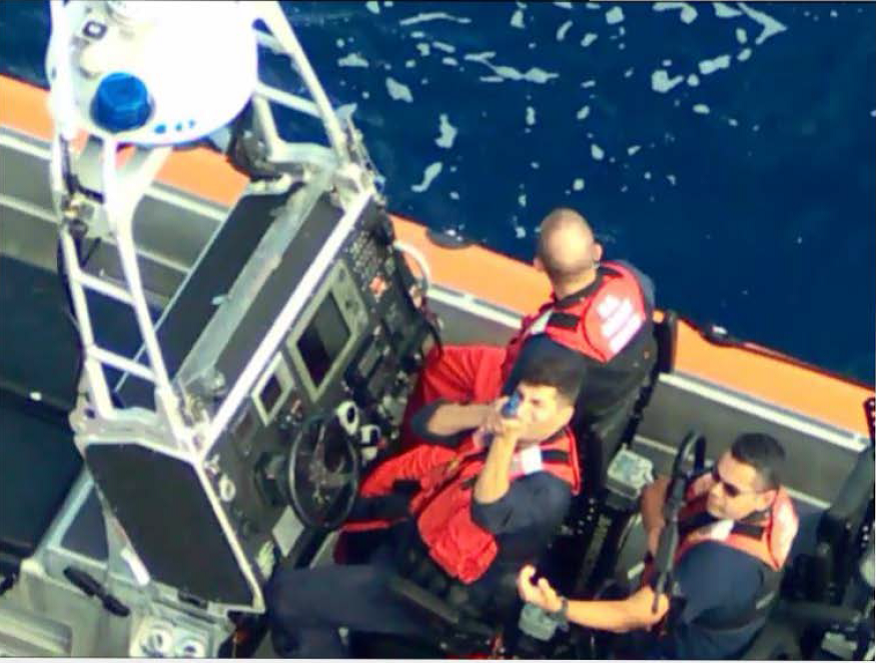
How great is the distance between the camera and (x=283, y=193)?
21.0 ft

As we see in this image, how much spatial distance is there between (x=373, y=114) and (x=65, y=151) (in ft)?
10.1

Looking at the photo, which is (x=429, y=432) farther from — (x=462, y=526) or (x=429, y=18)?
(x=429, y=18)

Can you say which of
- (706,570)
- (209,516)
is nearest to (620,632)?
(706,570)

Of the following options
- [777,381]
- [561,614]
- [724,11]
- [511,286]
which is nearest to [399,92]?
[724,11]

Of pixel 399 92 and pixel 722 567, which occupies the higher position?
pixel 722 567

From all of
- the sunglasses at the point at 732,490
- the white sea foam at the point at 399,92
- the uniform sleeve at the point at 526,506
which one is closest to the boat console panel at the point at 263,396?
the uniform sleeve at the point at 526,506

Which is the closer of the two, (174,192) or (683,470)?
(683,470)

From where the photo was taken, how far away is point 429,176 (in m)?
8.48

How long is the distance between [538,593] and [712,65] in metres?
3.23

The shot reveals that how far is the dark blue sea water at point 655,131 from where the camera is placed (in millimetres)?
8266

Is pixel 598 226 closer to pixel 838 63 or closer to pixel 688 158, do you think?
pixel 688 158

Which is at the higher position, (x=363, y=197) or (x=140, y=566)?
(x=363, y=197)

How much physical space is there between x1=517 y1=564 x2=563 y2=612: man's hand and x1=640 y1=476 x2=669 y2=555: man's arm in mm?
283

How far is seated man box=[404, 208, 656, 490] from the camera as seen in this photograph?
20.1ft
